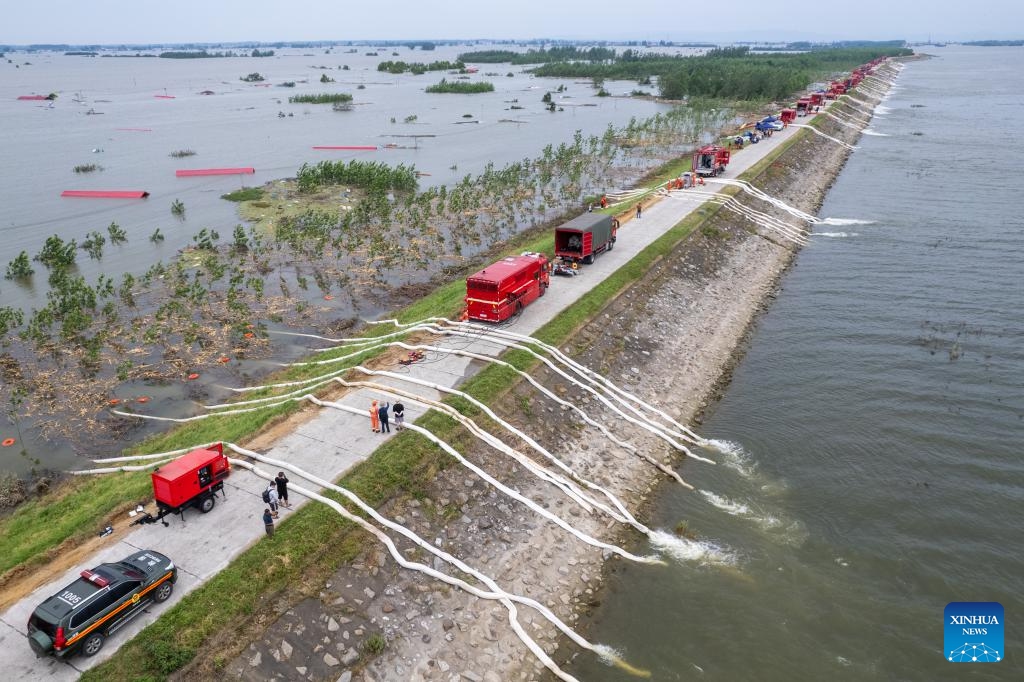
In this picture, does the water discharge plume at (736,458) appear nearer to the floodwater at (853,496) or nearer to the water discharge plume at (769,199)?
the floodwater at (853,496)

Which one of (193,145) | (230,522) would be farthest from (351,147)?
(230,522)

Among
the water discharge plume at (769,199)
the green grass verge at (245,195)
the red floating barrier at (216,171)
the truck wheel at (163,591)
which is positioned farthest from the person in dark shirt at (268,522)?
the red floating barrier at (216,171)

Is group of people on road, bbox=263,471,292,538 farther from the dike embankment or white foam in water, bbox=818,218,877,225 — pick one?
white foam in water, bbox=818,218,877,225

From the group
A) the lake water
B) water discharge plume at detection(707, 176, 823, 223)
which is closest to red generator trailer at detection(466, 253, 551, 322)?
the lake water

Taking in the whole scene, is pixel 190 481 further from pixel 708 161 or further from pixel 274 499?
pixel 708 161

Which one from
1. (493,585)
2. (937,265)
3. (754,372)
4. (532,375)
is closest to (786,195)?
(937,265)
